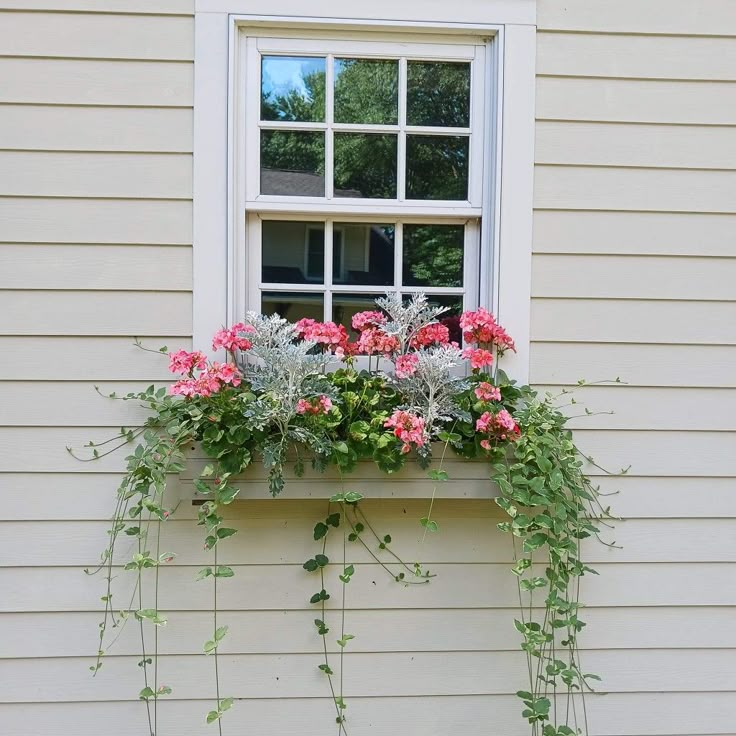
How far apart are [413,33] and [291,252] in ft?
2.45

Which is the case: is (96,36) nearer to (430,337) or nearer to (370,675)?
(430,337)

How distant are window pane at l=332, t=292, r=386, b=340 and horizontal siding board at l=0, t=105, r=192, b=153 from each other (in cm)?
62

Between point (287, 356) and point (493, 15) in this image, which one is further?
point (493, 15)

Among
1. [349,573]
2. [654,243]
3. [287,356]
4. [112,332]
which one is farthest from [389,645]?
[654,243]

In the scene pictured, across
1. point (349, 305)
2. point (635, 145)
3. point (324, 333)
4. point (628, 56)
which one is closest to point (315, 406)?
point (324, 333)

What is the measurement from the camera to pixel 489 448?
1.86 meters

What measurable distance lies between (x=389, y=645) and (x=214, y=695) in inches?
21.3

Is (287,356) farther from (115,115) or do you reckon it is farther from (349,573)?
(115,115)

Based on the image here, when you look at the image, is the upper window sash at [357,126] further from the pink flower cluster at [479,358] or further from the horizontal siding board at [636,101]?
the pink flower cluster at [479,358]

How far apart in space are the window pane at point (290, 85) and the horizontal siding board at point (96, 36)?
0.24 metres

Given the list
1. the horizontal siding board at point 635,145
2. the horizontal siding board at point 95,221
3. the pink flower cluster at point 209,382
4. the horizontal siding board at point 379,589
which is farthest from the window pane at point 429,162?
the horizontal siding board at point 379,589

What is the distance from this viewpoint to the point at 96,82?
1.95 meters

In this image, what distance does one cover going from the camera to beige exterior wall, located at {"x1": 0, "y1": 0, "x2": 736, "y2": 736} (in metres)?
1.96

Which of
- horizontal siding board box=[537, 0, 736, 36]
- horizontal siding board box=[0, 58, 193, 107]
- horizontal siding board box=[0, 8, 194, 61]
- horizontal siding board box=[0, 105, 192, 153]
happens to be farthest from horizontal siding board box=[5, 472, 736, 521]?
horizontal siding board box=[537, 0, 736, 36]
